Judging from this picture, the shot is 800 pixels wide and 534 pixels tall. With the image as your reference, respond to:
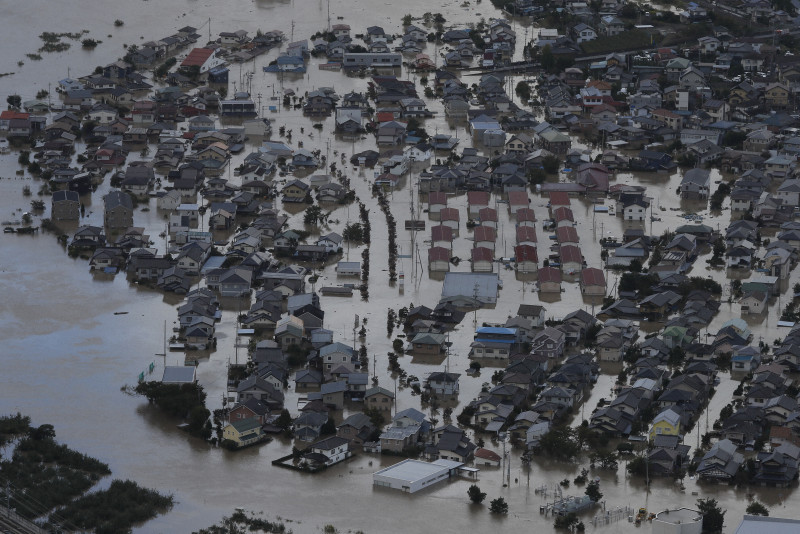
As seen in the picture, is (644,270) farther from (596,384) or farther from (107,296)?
(107,296)

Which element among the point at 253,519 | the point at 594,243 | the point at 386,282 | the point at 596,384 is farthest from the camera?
the point at 594,243

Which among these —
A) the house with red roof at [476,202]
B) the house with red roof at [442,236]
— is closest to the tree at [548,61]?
the house with red roof at [476,202]

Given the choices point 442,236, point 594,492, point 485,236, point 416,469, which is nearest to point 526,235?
point 485,236

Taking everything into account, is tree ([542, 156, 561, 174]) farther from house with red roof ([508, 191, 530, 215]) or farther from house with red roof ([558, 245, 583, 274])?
house with red roof ([558, 245, 583, 274])

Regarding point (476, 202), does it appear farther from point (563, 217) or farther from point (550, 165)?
point (550, 165)

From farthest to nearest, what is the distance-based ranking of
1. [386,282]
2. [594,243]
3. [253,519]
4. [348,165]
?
1. [348,165]
2. [594,243]
3. [386,282]
4. [253,519]

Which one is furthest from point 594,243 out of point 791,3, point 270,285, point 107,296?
point 791,3

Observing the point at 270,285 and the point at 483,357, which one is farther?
the point at 270,285
